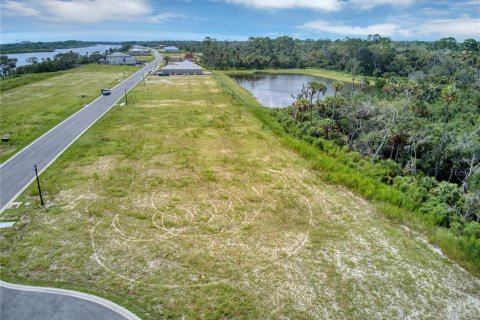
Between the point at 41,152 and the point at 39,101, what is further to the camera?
the point at 39,101

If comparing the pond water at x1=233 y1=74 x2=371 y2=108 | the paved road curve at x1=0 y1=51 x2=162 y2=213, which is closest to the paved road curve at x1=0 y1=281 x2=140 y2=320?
the paved road curve at x1=0 y1=51 x2=162 y2=213

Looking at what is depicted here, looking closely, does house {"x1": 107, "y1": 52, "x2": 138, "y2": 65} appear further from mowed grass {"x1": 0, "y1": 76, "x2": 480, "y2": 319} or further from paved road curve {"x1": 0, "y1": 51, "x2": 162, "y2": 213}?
mowed grass {"x1": 0, "y1": 76, "x2": 480, "y2": 319}

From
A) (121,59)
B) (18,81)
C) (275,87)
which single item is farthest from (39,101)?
(121,59)

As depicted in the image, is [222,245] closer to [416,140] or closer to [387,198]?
[387,198]

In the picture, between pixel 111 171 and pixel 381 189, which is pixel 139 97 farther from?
pixel 381 189

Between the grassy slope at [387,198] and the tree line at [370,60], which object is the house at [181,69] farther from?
the grassy slope at [387,198]

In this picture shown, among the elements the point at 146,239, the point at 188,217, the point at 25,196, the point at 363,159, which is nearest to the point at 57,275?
the point at 146,239
